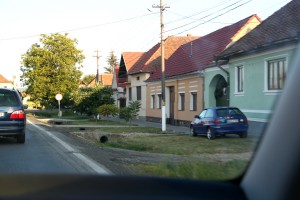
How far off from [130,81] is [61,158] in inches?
1283

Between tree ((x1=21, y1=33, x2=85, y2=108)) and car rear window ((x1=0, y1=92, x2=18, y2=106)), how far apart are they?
129ft

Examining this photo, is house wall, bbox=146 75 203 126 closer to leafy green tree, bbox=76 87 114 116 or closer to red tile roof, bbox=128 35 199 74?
red tile roof, bbox=128 35 199 74

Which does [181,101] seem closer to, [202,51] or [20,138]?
[202,51]

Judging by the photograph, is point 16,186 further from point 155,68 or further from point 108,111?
point 155,68

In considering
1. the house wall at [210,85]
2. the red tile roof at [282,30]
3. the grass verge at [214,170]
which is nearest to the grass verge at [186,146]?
the grass verge at [214,170]

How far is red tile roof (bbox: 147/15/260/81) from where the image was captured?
2278 centimetres

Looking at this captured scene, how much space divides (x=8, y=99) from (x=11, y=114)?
0.50 meters

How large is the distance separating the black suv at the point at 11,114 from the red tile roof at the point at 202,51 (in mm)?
12225

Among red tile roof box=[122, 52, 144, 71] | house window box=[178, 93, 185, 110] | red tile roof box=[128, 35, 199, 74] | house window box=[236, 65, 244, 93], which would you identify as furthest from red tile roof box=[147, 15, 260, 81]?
red tile roof box=[122, 52, 144, 71]

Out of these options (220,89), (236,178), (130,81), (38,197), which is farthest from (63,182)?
(130,81)

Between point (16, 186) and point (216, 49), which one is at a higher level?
point (216, 49)

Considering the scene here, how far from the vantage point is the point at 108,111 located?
101 ft

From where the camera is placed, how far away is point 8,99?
41.5 feet

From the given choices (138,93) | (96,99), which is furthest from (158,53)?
(96,99)
